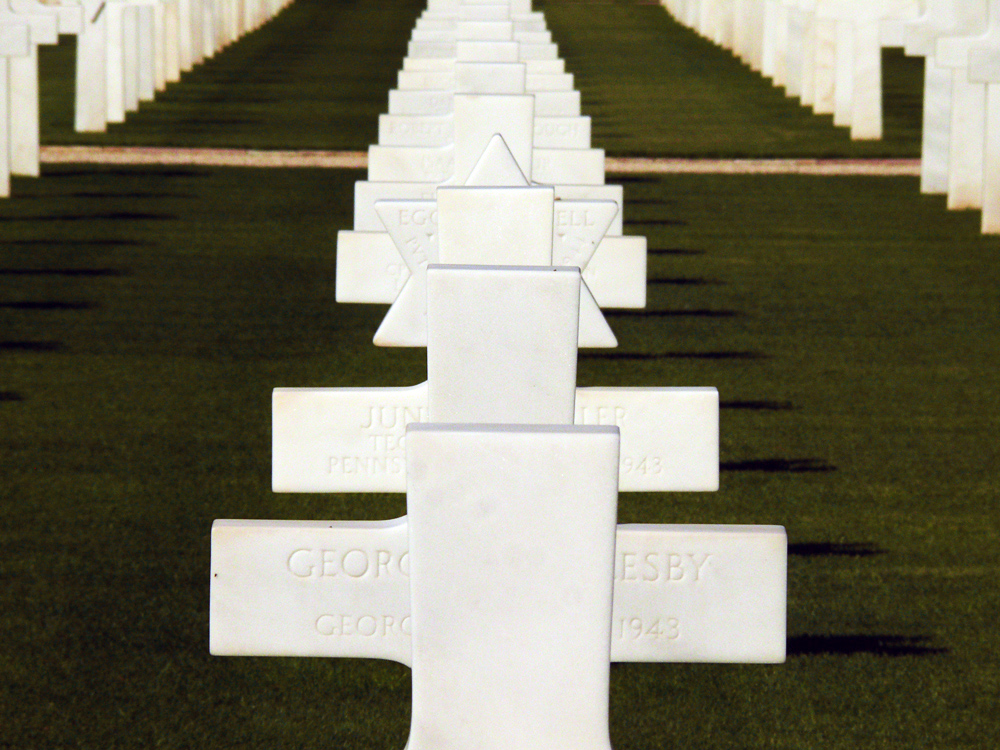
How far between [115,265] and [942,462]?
14.7 feet

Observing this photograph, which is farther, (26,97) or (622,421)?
(26,97)

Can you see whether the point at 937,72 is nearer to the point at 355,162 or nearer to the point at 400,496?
the point at 355,162

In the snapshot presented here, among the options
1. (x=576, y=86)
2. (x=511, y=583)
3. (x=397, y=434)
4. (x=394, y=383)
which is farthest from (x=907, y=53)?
(x=511, y=583)

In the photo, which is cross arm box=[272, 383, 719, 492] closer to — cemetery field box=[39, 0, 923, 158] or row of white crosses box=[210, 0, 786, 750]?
row of white crosses box=[210, 0, 786, 750]

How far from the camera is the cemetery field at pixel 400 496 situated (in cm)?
384

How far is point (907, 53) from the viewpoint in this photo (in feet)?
36.5

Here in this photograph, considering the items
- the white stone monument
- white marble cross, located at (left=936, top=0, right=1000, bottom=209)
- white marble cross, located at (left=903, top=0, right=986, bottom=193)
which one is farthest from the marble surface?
white marble cross, located at (left=903, top=0, right=986, bottom=193)

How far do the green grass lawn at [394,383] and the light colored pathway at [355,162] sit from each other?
0.43 m

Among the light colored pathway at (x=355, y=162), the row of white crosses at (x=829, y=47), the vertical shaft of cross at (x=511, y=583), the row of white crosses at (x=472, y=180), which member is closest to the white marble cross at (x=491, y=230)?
the row of white crosses at (x=472, y=180)

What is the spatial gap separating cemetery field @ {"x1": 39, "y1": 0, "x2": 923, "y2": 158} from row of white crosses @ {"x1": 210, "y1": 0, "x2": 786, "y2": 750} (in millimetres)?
8643

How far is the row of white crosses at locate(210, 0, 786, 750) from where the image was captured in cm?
281

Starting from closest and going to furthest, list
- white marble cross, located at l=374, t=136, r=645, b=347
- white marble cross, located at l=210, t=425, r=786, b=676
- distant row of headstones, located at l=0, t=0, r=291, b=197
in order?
white marble cross, located at l=210, t=425, r=786, b=676 → white marble cross, located at l=374, t=136, r=645, b=347 → distant row of headstones, located at l=0, t=0, r=291, b=197

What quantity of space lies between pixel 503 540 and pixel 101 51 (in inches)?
482

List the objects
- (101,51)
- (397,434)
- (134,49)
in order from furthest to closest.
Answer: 1. (134,49)
2. (101,51)
3. (397,434)
